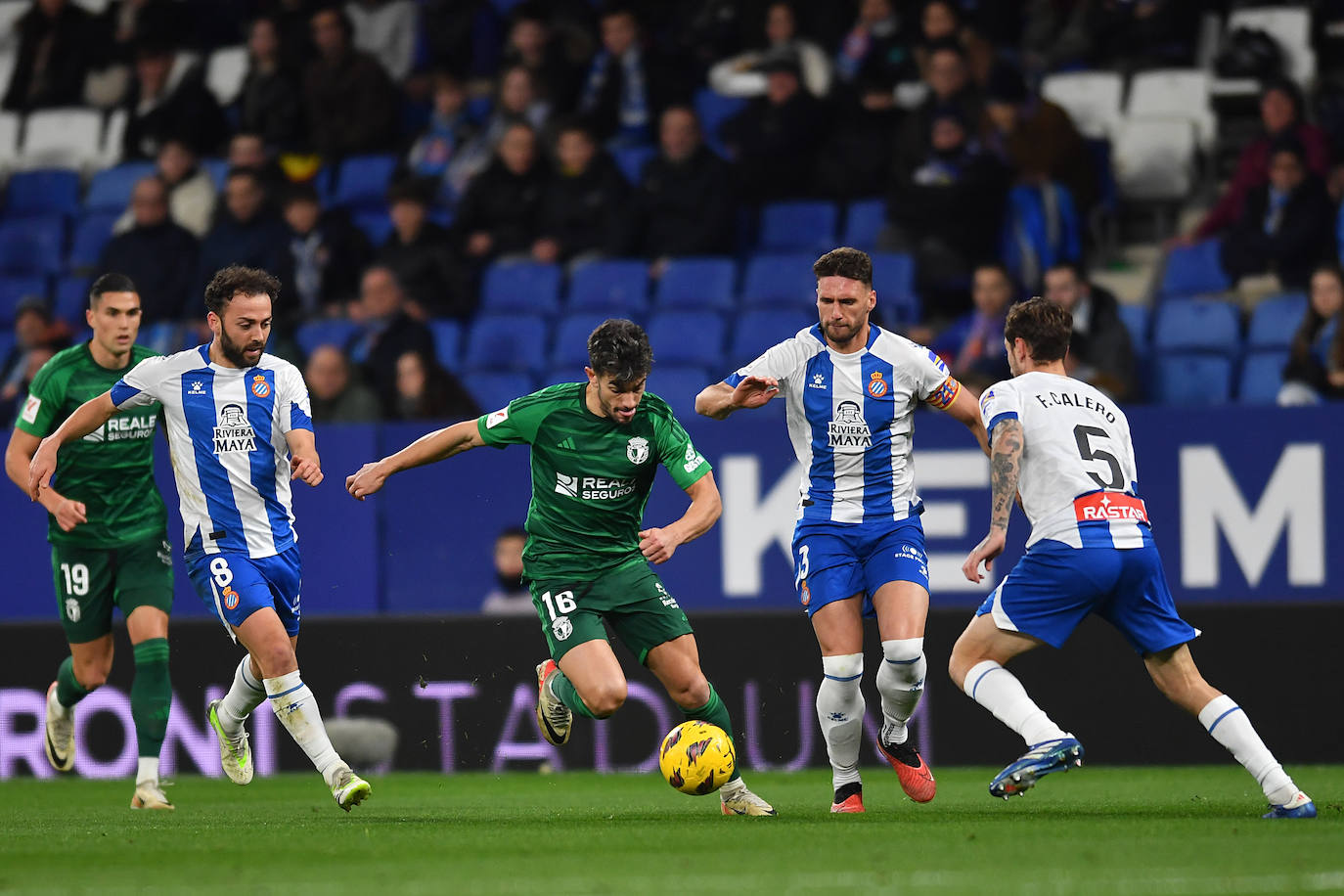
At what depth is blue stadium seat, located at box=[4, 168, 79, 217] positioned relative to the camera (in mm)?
16891

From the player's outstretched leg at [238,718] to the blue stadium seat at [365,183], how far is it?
324 inches

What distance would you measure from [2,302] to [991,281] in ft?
27.5

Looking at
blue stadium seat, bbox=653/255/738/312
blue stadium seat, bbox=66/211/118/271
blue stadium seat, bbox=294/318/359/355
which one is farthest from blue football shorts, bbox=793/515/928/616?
blue stadium seat, bbox=66/211/118/271

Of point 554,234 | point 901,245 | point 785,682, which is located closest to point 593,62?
point 554,234

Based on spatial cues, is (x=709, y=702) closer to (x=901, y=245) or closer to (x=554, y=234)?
(x=901, y=245)

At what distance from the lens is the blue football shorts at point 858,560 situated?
7805 mm

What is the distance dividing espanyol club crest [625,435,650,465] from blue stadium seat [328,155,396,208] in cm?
906

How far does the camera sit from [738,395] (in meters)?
7.66

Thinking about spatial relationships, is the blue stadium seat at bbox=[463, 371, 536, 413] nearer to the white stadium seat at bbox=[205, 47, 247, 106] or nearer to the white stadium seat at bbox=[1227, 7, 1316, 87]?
the white stadium seat at bbox=[205, 47, 247, 106]

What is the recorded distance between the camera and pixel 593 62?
16094 millimetres

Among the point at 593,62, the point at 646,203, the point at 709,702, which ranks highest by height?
the point at 593,62

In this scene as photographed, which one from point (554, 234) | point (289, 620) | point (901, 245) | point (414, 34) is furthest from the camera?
point (414, 34)

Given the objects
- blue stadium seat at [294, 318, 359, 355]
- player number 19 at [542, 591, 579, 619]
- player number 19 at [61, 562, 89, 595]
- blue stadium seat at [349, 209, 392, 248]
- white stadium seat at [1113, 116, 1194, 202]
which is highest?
white stadium seat at [1113, 116, 1194, 202]

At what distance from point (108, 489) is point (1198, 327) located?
7.39m
